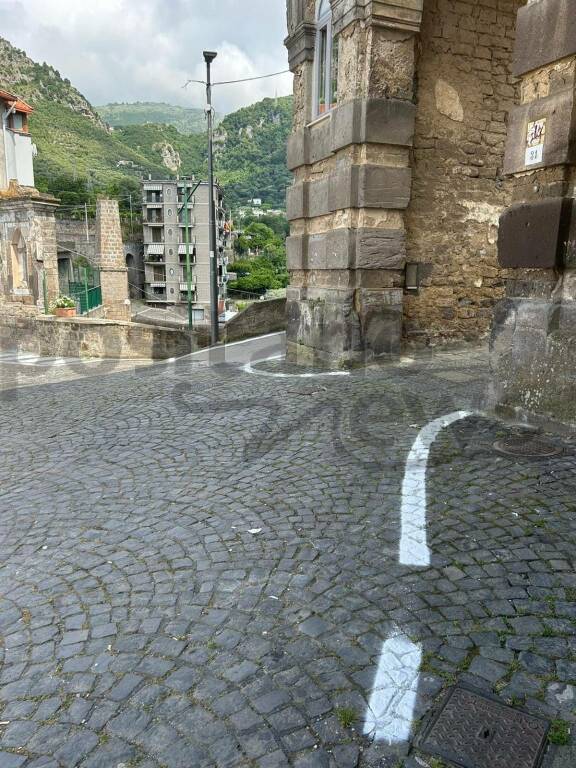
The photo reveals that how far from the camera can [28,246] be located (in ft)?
72.3

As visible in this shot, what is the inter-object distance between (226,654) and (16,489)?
2.83 meters

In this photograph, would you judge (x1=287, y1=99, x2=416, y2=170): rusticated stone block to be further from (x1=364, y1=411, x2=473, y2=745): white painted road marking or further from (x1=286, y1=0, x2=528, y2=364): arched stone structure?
(x1=364, y1=411, x2=473, y2=745): white painted road marking

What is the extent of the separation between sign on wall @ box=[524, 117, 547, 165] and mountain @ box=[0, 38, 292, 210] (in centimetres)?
5958

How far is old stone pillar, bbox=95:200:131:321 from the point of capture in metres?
25.9

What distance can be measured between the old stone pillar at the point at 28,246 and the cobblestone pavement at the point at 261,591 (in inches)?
718

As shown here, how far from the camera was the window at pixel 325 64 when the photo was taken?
873cm

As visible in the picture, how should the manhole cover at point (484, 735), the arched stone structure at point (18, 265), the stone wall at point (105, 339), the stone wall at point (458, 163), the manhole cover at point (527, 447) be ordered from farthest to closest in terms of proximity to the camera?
the arched stone structure at point (18, 265) < the stone wall at point (105, 339) < the stone wall at point (458, 163) < the manhole cover at point (527, 447) < the manhole cover at point (484, 735)

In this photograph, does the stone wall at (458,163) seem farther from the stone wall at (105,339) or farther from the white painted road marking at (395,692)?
the stone wall at (105,339)

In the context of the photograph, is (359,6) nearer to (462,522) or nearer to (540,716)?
(462,522)

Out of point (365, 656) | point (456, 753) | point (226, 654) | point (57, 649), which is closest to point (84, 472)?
point (57, 649)

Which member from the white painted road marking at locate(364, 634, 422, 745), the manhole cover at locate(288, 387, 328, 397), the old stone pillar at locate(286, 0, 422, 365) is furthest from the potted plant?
the white painted road marking at locate(364, 634, 422, 745)

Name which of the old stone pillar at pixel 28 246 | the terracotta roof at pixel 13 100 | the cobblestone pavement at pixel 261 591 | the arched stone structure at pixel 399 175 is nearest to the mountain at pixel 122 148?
the terracotta roof at pixel 13 100

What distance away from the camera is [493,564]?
9.84ft

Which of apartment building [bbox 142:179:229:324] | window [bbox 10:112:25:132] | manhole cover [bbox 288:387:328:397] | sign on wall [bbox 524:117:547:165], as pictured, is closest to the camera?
sign on wall [bbox 524:117:547:165]
